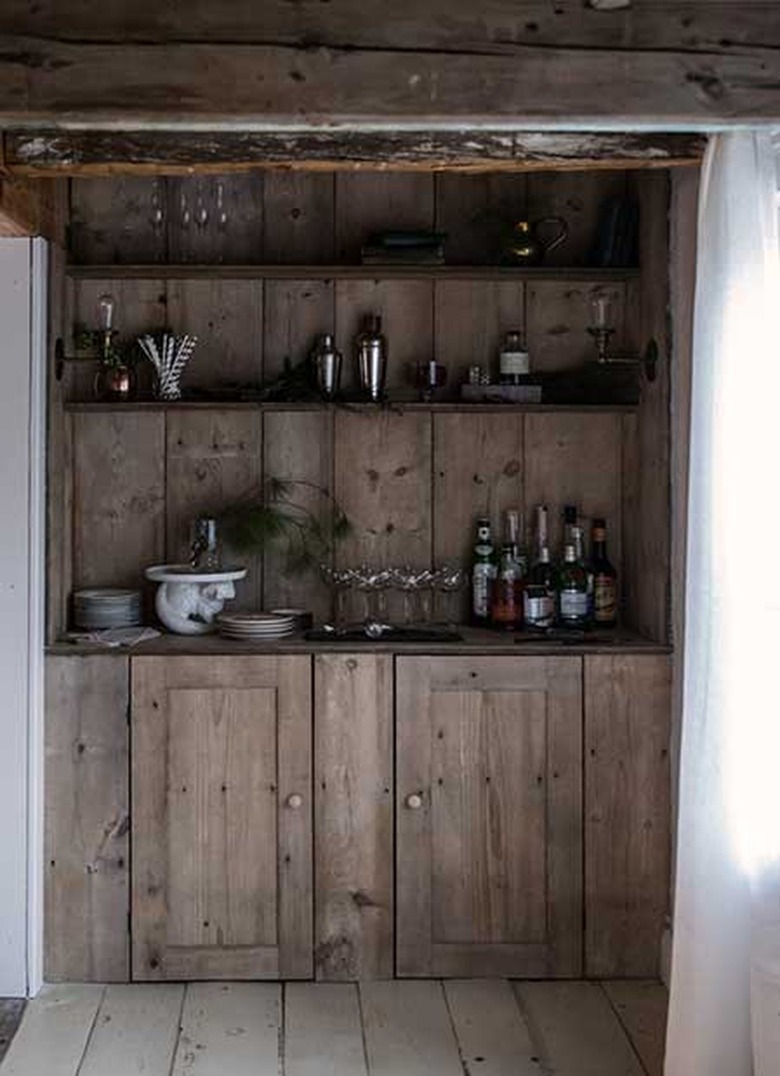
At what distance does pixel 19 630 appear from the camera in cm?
372

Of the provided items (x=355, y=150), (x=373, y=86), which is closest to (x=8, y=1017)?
(x=355, y=150)

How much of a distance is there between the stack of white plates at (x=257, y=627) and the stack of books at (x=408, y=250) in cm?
108

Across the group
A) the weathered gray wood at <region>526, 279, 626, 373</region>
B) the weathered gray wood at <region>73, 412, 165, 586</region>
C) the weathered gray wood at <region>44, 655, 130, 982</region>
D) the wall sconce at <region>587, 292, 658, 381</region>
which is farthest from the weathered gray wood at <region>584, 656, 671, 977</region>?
the weathered gray wood at <region>73, 412, 165, 586</region>

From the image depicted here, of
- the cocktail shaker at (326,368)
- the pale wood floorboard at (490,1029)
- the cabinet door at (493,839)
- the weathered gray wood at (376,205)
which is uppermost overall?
the weathered gray wood at (376,205)

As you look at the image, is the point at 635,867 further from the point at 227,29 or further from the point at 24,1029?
the point at 227,29

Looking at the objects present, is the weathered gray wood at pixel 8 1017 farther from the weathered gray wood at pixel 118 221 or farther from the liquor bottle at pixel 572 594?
the weathered gray wood at pixel 118 221

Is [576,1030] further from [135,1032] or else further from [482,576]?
[482,576]

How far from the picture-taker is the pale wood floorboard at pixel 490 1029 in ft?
10.7

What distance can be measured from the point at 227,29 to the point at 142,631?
176 cm

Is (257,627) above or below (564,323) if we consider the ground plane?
below

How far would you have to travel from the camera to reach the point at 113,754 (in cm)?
378

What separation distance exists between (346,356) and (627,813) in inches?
62.3

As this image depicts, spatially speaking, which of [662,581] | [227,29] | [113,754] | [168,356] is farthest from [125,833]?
[227,29]

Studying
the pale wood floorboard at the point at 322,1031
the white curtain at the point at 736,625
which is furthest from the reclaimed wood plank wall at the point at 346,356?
the white curtain at the point at 736,625
